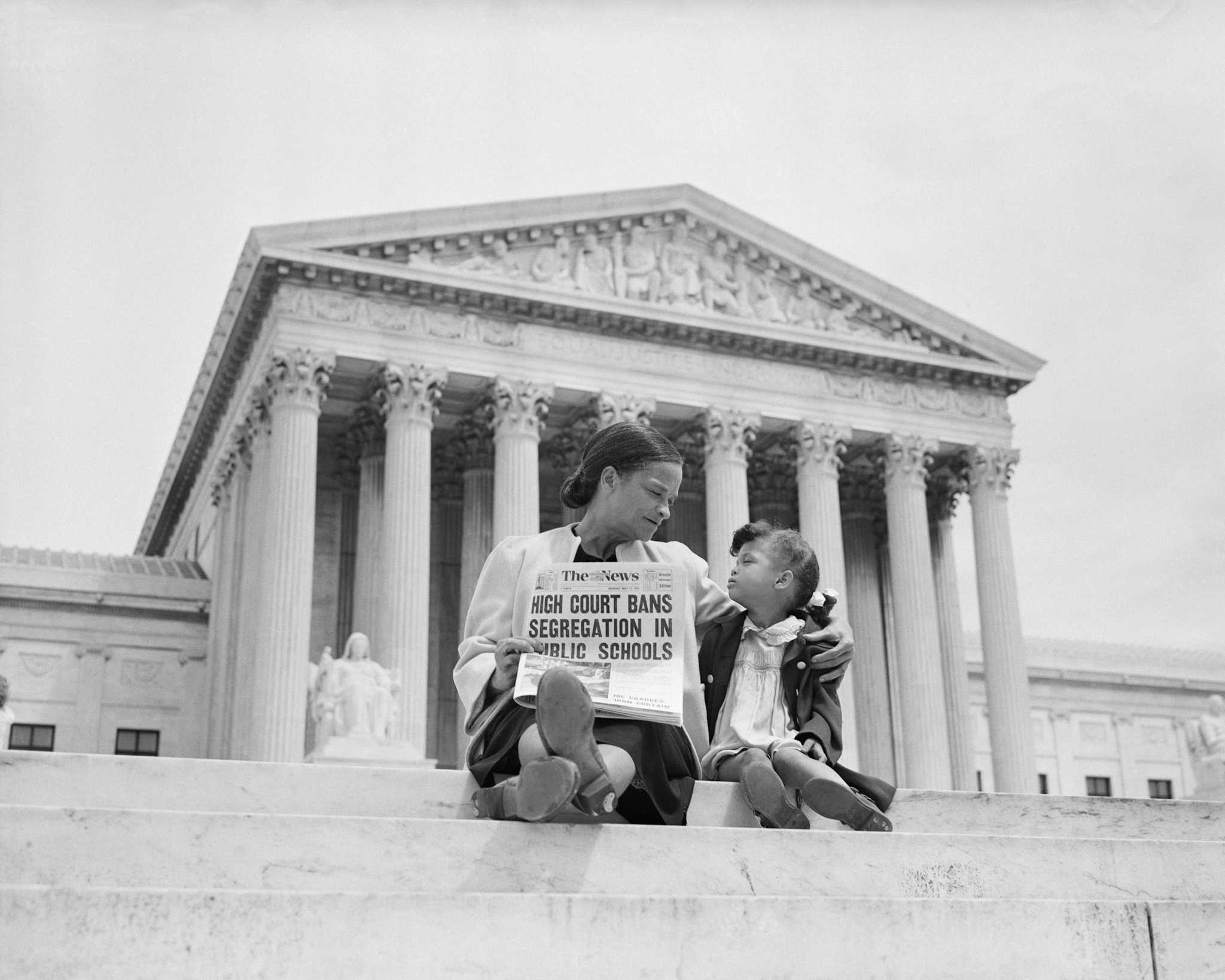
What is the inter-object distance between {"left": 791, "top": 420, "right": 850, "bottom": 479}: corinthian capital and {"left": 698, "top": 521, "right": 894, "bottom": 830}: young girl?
109 feet

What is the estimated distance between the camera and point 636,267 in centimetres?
4162

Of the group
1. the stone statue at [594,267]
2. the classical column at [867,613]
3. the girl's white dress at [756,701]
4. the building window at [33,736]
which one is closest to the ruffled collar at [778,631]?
the girl's white dress at [756,701]

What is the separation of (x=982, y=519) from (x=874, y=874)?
37.9 metres

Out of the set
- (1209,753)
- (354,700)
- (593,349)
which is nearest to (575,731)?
(354,700)

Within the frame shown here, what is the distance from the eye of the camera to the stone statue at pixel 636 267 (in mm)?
41188

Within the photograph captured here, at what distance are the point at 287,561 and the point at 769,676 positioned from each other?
2765 centimetres

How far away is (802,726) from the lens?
8.64 meters

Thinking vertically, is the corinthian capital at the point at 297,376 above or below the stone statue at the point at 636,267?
below

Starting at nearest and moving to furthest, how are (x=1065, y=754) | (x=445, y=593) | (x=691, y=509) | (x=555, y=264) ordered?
1. (x=555, y=264)
2. (x=445, y=593)
3. (x=691, y=509)
4. (x=1065, y=754)

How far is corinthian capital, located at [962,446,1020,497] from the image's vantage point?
44281 millimetres

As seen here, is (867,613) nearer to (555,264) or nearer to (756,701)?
(555,264)

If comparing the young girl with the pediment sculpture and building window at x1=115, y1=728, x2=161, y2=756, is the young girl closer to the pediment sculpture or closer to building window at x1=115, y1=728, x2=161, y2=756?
the pediment sculpture

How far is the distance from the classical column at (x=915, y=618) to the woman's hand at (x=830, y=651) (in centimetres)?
3247

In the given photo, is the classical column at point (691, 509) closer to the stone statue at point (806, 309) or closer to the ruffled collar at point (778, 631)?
the stone statue at point (806, 309)
